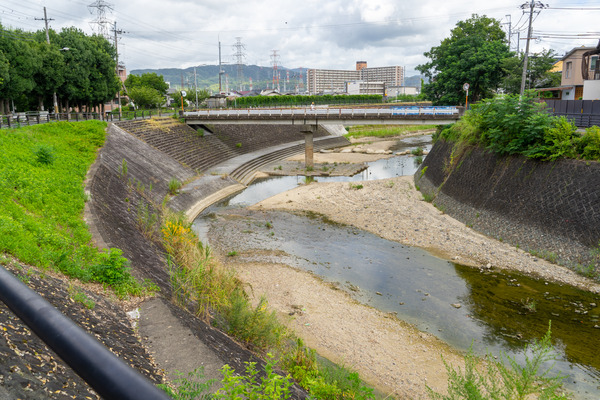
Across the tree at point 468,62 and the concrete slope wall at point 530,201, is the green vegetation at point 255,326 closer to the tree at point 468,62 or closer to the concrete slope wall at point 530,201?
the concrete slope wall at point 530,201

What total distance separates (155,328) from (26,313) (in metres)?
9.58

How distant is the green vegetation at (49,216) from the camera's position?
1181 cm

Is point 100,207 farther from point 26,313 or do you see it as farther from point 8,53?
point 8,53

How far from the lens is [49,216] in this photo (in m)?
15.5

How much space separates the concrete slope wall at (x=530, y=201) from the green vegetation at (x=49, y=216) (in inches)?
757

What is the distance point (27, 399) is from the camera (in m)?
5.17

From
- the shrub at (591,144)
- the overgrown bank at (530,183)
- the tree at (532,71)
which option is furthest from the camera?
the tree at (532,71)

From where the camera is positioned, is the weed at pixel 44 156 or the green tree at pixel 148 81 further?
the green tree at pixel 148 81

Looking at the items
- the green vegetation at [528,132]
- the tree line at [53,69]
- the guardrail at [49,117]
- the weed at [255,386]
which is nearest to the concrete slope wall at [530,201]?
the green vegetation at [528,132]

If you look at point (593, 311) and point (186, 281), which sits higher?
point (186, 281)

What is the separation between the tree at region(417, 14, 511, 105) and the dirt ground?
23.8 metres

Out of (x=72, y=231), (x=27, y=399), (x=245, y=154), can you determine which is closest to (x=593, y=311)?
(x=27, y=399)

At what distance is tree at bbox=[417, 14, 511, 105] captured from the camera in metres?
49.8

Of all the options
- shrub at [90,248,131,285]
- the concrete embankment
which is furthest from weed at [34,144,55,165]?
shrub at [90,248,131,285]
